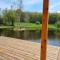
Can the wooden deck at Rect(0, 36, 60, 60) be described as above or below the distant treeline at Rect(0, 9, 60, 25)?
below

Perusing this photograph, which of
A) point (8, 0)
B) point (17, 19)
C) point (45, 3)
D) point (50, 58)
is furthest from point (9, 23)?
point (45, 3)

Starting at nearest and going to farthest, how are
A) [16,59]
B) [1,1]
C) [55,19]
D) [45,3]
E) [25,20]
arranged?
1. [45,3]
2. [16,59]
3. [55,19]
4. [1,1]
5. [25,20]

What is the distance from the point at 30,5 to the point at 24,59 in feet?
27.4

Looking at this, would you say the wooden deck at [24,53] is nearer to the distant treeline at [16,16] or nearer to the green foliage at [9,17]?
the distant treeline at [16,16]

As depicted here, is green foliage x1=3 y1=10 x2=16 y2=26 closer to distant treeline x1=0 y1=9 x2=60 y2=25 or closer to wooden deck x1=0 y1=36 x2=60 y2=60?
distant treeline x1=0 y1=9 x2=60 y2=25

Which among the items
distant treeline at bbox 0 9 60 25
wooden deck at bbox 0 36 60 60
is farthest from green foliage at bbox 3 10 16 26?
wooden deck at bbox 0 36 60 60

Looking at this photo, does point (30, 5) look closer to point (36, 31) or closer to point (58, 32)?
point (36, 31)

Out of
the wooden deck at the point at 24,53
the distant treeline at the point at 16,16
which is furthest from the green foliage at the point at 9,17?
the wooden deck at the point at 24,53

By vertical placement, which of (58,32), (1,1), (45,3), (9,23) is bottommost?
(58,32)

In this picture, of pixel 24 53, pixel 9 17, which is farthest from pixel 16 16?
pixel 24 53

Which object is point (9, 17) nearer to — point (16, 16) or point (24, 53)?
point (16, 16)

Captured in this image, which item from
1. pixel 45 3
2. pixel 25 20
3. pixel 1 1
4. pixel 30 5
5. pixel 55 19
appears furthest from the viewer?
pixel 30 5

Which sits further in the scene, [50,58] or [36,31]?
[36,31]

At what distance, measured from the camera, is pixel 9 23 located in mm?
10344
